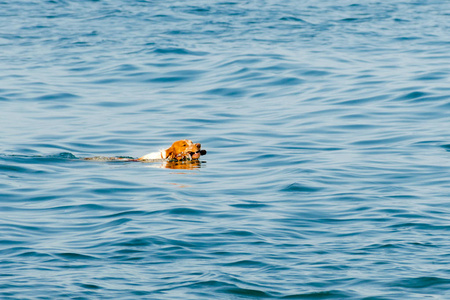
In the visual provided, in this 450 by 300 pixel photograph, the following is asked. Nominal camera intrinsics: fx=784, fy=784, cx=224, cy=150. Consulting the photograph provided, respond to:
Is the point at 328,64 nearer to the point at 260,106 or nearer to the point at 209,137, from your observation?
the point at 260,106

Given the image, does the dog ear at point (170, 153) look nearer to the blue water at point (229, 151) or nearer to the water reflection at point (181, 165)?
the water reflection at point (181, 165)

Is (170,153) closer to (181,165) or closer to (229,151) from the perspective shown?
(181,165)

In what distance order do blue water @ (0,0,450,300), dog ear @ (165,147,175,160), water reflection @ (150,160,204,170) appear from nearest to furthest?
blue water @ (0,0,450,300)
water reflection @ (150,160,204,170)
dog ear @ (165,147,175,160)

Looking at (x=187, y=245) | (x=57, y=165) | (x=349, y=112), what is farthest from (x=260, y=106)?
(x=187, y=245)

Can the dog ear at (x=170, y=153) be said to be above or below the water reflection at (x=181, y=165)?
above

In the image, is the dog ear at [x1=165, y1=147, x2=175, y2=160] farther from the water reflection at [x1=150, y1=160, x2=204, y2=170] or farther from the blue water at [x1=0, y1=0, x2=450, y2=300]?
the blue water at [x1=0, y1=0, x2=450, y2=300]

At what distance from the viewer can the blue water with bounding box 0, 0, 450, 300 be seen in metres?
7.25

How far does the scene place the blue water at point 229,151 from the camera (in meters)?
7.25

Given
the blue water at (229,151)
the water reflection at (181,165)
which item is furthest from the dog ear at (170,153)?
the blue water at (229,151)

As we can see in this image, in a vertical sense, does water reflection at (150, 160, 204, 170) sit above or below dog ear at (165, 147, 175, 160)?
below

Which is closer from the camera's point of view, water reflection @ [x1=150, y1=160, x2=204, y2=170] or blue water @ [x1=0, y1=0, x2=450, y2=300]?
blue water @ [x1=0, y1=0, x2=450, y2=300]

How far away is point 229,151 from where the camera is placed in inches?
528

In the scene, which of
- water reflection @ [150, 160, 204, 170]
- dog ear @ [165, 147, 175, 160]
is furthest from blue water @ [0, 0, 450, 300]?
dog ear @ [165, 147, 175, 160]

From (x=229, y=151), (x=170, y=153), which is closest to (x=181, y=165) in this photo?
(x=170, y=153)
